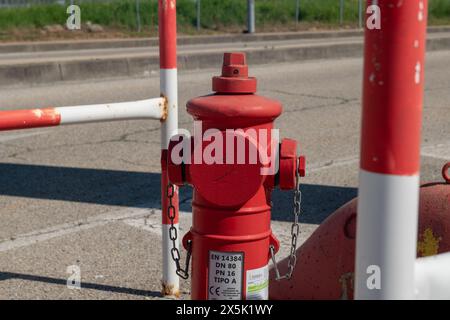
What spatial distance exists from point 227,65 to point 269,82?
9039mm

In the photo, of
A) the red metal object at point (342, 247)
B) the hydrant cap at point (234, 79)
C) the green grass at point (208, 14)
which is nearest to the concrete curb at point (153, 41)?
the green grass at point (208, 14)

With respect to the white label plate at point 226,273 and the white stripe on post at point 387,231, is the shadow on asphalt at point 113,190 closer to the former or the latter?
the white label plate at point 226,273

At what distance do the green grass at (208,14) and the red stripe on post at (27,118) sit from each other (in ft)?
73.3

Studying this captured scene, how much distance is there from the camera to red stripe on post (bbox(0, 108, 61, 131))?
8.80ft

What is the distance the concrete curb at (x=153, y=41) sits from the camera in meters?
20.4

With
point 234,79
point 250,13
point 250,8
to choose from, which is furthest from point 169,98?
point 250,13

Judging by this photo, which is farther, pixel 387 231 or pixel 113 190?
pixel 113 190

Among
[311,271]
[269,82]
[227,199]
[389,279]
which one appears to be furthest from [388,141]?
[269,82]

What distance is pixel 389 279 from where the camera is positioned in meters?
1.42

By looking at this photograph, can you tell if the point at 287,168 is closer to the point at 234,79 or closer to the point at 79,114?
the point at 234,79

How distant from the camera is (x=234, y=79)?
2264mm

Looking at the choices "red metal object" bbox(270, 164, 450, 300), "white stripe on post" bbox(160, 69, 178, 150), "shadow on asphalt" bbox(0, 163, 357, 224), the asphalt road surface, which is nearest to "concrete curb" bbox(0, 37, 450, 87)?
the asphalt road surface

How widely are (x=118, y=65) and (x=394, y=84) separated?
11257mm

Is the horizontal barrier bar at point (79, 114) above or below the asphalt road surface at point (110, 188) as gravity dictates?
above
